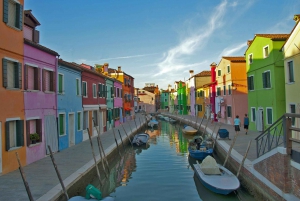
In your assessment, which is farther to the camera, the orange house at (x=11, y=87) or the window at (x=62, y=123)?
the window at (x=62, y=123)

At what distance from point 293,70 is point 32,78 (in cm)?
1539

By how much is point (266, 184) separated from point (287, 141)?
77.5 inches

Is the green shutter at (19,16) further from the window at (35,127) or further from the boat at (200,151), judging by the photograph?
the boat at (200,151)

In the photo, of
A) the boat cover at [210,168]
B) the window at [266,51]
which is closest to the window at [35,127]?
the boat cover at [210,168]

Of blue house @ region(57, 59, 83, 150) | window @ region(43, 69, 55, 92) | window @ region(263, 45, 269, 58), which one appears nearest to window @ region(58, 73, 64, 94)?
blue house @ region(57, 59, 83, 150)

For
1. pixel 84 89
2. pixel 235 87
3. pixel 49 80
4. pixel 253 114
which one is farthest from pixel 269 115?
pixel 49 80

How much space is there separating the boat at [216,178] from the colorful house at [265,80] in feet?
32.4

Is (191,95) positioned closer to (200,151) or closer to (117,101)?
(117,101)

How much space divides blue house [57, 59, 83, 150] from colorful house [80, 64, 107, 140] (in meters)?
0.96

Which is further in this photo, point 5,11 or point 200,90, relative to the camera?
point 200,90

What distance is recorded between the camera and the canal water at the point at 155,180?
35.6 feet

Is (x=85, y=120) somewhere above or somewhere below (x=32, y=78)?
below

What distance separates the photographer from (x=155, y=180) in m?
13.2

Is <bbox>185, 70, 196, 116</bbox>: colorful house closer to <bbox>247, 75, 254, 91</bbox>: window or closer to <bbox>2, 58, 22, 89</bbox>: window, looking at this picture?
<bbox>247, 75, 254, 91</bbox>: window
